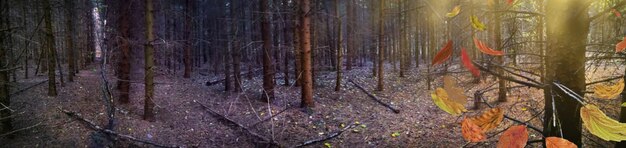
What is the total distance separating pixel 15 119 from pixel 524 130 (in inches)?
521

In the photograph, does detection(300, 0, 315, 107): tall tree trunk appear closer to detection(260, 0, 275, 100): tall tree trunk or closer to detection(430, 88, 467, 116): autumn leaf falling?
detection(260, 0, 275, 100): tall tree trunk

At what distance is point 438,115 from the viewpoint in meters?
12.8

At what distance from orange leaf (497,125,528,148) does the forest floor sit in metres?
7.14

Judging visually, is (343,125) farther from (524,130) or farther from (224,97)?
(524,130)

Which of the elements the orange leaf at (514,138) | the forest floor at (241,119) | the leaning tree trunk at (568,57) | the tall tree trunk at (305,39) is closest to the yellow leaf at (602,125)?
the orange leaf at (514,138)

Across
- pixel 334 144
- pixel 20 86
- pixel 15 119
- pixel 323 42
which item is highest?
pixel 323 42

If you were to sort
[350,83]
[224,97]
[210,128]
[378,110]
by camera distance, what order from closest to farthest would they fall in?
[210,128] < [378,110] < [224,97] < [350,83]

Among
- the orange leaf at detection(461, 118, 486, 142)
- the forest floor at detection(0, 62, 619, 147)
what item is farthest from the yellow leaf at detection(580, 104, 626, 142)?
the forest floor at detection(0, 62, 619, 147)

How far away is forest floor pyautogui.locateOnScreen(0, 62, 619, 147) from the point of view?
9.78 metres

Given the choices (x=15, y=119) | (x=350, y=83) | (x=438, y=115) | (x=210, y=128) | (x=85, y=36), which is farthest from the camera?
(x=85, y=36)

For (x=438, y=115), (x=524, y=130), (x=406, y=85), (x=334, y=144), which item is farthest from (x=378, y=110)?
(x=524, y=130)

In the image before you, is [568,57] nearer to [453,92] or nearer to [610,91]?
[610,91]

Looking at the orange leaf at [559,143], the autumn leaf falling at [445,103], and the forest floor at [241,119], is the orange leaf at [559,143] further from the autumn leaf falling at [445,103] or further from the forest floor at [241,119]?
the forest floor at [241,119]

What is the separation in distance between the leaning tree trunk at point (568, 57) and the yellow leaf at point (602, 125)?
994mm
